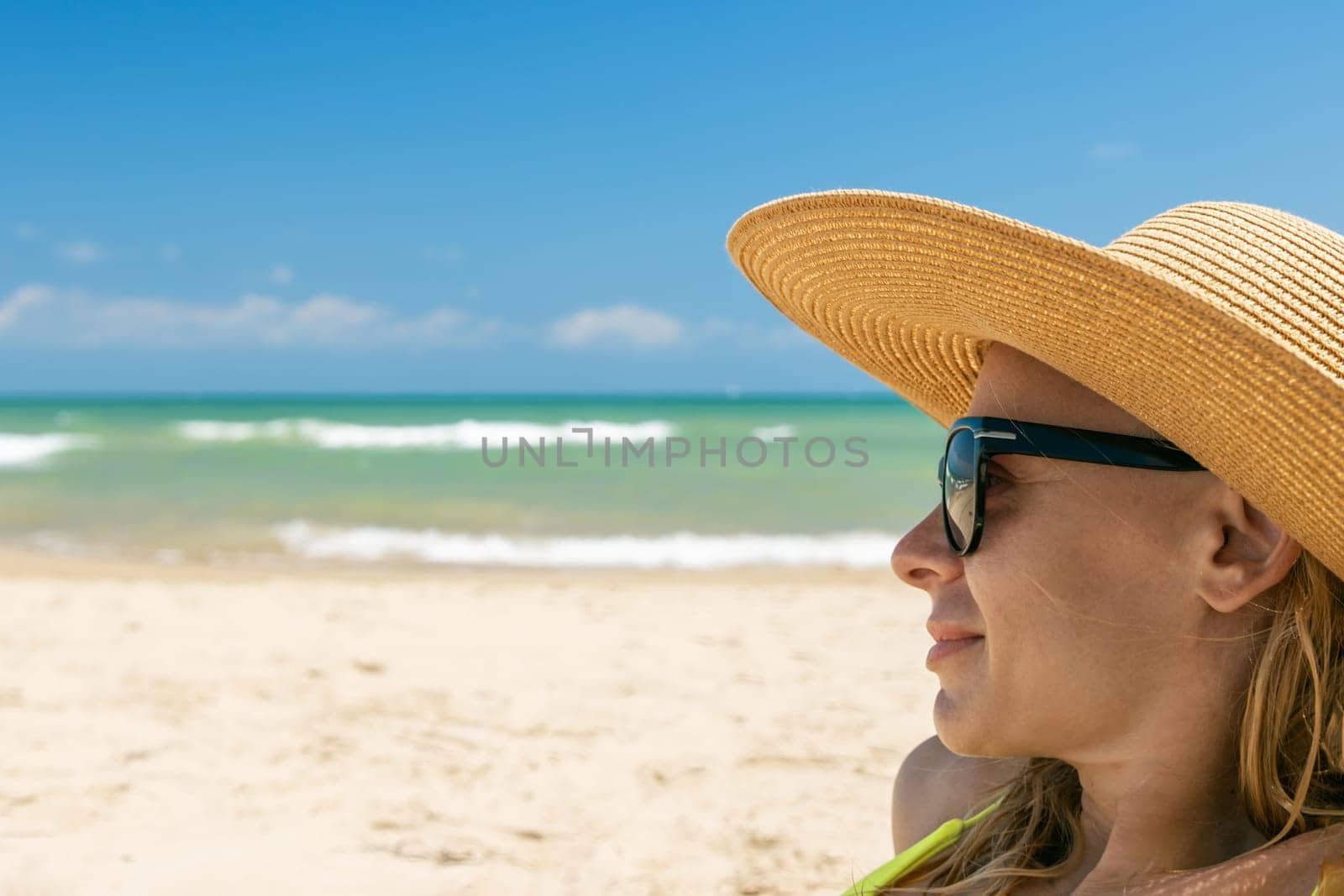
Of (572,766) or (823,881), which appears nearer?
(823,881)

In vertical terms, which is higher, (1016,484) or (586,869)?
(1016,484)

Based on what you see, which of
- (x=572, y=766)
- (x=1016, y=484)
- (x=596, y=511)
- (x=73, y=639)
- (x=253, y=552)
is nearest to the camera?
(x=1016, y=484)

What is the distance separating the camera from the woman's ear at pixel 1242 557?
3.78 ft

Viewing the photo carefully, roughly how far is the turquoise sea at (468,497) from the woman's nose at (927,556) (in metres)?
8.48

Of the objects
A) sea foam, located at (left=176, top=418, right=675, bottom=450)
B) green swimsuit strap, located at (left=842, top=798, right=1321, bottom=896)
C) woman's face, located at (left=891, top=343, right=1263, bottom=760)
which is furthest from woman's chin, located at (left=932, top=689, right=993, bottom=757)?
sea foam, located at (left=176, top=418, right=675, bottom=450)

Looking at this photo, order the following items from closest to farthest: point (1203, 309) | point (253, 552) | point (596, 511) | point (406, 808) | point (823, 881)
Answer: point (1203, 309)
point (823, 881)
point (406, 808)
point (253, 552)
point (596, 511)

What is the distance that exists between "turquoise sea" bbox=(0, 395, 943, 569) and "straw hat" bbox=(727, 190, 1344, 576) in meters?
8.70

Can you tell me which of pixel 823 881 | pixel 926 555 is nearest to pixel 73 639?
pixel 823 881

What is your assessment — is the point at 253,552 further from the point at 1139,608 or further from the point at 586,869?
the point at 1139,608

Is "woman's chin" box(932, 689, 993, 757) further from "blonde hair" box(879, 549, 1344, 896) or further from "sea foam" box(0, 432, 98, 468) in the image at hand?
"sea foam" box(0, 432, 98, 468)

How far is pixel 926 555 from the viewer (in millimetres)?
1396

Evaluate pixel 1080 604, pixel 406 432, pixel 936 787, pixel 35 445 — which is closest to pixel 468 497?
pixel 936 787

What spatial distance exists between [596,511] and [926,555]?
11445 millimetres

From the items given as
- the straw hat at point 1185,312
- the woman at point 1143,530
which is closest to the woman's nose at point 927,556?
the woman at point 1143,530
